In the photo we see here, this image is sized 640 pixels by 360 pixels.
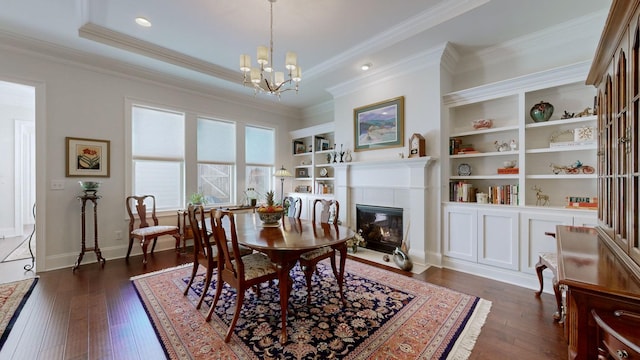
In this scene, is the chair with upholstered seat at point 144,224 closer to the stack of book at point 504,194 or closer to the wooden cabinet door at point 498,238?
the wooden cabinet door at point 498,238

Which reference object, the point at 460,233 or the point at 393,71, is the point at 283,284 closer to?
the point at 460,233

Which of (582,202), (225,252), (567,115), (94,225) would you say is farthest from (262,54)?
(582,202)

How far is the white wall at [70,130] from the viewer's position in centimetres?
325

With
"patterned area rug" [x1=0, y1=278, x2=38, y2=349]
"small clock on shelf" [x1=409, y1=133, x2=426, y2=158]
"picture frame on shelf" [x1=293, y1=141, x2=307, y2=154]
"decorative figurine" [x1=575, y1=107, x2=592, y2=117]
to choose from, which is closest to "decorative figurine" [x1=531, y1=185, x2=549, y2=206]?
"decorative figurine" [x1=575, y1=107, x2=592, y2=117]

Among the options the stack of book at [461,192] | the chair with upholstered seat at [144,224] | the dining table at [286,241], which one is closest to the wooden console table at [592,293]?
the dining table at [286,241]

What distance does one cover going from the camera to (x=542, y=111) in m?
2.88

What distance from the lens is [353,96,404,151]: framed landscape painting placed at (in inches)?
149

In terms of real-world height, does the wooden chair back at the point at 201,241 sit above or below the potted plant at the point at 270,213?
below

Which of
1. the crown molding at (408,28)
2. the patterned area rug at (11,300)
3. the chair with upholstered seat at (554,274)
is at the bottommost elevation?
the patterned area rug at (11,300)

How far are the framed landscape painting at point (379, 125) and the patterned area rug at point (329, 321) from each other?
6.80 feet

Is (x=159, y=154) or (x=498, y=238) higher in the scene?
(x=159, y=154)

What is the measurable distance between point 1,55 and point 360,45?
4449mm

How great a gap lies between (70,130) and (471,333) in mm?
5243

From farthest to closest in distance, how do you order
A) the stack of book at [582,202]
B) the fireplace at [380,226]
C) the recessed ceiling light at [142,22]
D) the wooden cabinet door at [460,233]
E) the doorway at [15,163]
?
the doorway at [15,163], the fireplace at [380,226], the wooden cabinet door at [460,233], the recessed ceiling light at [142,22], the stack of book at [582,202]
